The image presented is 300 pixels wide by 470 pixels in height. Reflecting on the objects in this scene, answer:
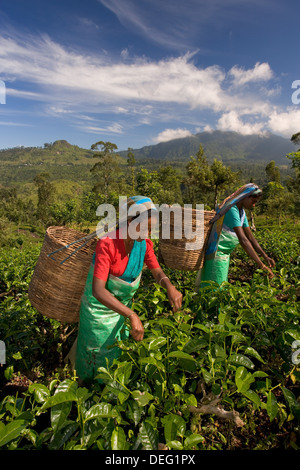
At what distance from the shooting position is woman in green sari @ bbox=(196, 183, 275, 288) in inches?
113

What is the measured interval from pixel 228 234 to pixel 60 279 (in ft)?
6.00

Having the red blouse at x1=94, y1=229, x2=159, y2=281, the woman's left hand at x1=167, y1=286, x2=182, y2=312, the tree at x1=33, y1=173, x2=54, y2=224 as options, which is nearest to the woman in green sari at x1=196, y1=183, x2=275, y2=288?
the woman's left hand at x1=167, y1=286, x2=182, y2=312

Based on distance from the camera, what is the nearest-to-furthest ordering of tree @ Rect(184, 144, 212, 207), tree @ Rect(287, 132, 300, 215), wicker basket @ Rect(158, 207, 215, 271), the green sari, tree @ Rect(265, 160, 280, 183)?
the green sari → wicker basket @ Rect(158, 207, 215, 271) → tree @ Rect(287, 132, 300, 215) → tree @ Rect(184, 144, 212, 207) → tree @ Rect(265, 160, 280, 183)

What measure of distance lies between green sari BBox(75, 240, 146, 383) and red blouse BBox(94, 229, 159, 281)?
49mm

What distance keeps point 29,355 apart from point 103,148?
38.9m

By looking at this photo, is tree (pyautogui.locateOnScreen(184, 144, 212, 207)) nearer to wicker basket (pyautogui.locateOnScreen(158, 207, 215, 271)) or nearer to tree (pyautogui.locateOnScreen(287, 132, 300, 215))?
tree (pyautogui.locateOnScreen(287, 132, 300, 215))

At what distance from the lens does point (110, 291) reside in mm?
1911

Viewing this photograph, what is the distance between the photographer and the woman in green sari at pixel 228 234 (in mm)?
2859

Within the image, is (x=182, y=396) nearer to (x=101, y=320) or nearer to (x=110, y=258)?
(x=101, y=320)

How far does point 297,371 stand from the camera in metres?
1.54

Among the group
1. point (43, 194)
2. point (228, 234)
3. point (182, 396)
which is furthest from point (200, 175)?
point (43, 194)

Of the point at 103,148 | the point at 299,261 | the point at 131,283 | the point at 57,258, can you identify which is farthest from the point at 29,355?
the point at 103,148

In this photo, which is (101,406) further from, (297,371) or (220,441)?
(297,371)

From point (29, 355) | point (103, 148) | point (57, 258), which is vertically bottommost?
point (29, 355)
